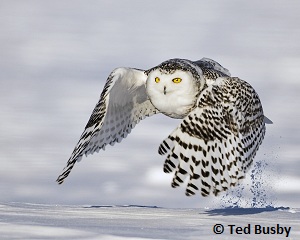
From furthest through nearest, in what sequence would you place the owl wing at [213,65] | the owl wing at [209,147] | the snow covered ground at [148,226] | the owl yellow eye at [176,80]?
the owl wing at [213,65], the owl yellow eye at [176,80], the owl wing at [209,147], the snow covered ground at [148,226]

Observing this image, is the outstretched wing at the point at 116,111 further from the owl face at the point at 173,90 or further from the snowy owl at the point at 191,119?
the owl face at the point at 173,90

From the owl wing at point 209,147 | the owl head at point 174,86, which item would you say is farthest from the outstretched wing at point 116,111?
the owl wing at point 209,147

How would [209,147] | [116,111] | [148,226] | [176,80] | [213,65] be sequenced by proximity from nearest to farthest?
[148,226] → [209,147] → [176,80] → [116,111] → [213,65]

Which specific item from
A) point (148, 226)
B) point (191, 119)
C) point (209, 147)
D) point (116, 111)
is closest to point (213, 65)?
point (116, 111)

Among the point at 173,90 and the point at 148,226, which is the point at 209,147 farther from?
the point at 148,226

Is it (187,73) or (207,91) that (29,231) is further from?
(187,73)

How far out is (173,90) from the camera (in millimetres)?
10445

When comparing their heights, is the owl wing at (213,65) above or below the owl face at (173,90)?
above

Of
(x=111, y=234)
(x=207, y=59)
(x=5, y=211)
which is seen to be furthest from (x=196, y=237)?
(x=207, y=59)

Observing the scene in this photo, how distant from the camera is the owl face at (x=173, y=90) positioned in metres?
10.4

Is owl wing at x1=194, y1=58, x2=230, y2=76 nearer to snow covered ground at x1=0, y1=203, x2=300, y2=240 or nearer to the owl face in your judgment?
the owl face

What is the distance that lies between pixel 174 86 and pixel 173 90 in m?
0.07

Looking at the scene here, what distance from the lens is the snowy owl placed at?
9031 millimetres

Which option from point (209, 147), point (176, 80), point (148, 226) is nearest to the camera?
point (148, 226)
